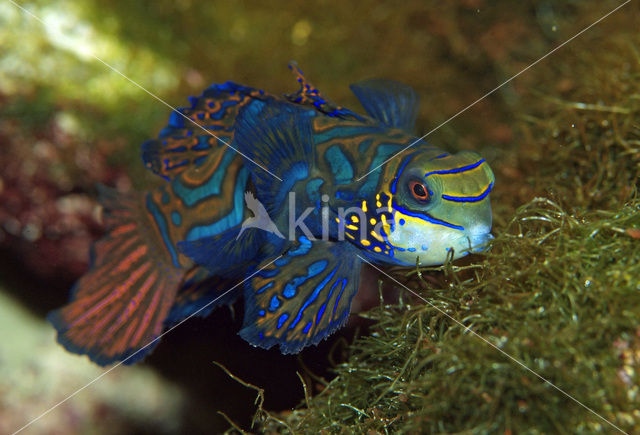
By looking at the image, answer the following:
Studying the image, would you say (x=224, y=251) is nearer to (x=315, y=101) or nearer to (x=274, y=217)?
(x=274, y=217)

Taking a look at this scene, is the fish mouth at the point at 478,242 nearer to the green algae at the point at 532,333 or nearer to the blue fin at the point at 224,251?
the green algae at the point at 532,333

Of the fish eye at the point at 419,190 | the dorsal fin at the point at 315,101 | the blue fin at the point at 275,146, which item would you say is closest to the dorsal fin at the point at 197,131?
the dorsal fin at the point at 315,101

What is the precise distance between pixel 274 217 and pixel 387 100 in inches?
46.3

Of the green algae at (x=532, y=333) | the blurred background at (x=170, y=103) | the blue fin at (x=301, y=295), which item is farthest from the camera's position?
the blurred background at (x=170, y=103)

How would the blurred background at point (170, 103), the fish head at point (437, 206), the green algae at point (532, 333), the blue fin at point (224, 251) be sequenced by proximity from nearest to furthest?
1. the green algae at point (532, 333)
2. the fish head at point (437, 206)
3. the blue fin at point (224, 251)
4. the blurred background at point (170, 103)

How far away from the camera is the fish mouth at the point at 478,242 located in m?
2.54

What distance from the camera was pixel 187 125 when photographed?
11.4 ft

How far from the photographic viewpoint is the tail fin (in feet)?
11.6

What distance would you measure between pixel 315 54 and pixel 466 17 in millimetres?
2089

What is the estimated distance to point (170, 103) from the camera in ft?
17.7

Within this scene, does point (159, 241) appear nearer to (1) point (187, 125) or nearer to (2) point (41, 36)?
(1) point (187, 125)

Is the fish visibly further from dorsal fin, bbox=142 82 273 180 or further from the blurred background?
the blurred background

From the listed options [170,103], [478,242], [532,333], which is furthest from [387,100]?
[170,103]

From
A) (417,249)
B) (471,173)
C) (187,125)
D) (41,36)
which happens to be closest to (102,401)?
(187,125)
